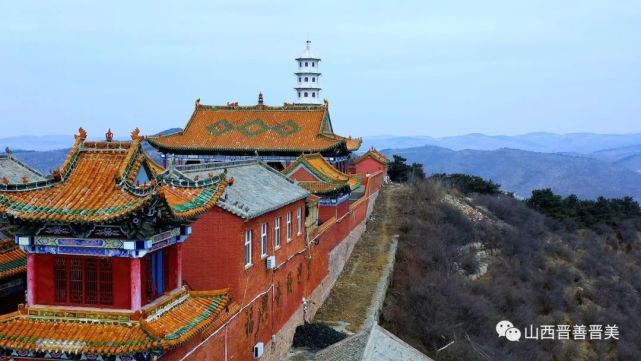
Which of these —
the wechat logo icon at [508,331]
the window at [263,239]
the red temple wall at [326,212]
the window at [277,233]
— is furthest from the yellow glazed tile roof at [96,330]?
the wechat logo icon at [508,331]

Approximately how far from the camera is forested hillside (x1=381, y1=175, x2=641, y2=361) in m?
25.0

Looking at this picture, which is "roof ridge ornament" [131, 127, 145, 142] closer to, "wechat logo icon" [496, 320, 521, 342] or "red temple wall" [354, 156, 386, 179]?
"wechat logo icon" [496, 320, 521, 342]

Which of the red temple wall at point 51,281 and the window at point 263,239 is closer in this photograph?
the red temple wall at point 51,281

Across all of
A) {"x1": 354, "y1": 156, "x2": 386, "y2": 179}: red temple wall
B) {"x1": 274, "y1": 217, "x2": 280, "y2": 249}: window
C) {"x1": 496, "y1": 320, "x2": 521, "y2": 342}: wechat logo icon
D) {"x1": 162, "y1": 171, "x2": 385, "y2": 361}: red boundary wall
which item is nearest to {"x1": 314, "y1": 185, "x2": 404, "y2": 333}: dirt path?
{"x1": 162, "y1": 171, "x2": 385, "y2": 361}: red boundary wall

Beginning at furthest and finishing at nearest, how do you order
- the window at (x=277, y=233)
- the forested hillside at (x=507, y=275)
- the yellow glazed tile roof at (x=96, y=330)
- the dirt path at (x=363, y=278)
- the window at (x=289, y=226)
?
1. the forested hillside at (x=507, y=275)
2. the dirt path at (x=363, y=278)
3. the window at (x=289, y=226)
4. the window at (x=277, y=233)
5. the yellow glazed tile roof at (x=96, y=330)

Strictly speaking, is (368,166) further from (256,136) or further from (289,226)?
(289,226)

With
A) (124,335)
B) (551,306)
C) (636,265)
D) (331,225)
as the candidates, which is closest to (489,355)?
(331,225)

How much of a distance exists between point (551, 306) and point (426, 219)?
815 centimetres

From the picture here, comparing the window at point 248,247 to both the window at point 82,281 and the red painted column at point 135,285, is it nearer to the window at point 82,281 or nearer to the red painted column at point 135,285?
the red painted column at point 135,285

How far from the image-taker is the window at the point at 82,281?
1089cm

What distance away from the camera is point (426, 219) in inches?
1460

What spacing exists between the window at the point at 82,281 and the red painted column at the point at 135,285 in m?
0.45

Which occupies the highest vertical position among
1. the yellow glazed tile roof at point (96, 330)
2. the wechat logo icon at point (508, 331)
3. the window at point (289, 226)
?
the window at point (289, 226)

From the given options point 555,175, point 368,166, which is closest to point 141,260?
point 368,166
